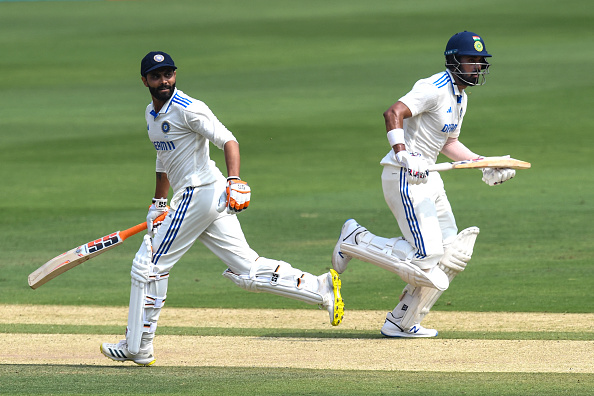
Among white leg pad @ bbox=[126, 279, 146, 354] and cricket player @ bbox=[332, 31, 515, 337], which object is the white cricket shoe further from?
white leg pad @ bbox=[126, 279, 146, 354]

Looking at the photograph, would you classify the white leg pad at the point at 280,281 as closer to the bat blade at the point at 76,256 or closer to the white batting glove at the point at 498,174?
the bat blade at the point at 76,256

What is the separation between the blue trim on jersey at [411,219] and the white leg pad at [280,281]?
895 mm

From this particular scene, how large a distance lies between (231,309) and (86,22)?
31746mm

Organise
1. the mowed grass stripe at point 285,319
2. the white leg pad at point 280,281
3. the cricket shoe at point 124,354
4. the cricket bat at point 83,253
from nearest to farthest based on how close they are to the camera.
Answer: the cricket shoe at point 124,354 → the white leg pad at point 280,281 → the cricket bat at point 83,253 → the mowed grass stripe at point 285,319

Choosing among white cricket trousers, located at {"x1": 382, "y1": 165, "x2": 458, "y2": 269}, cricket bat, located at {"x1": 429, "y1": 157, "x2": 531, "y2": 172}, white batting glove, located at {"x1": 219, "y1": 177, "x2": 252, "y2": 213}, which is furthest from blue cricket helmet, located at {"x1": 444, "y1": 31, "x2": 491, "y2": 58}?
white batting glove, located at {"x1": 219, "y1": 177, "x2": 252, "y2": 213}

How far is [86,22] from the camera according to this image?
3919 centimetres

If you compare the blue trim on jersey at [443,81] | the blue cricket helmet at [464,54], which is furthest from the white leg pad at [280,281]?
the blue cricket helmet at [464,54]

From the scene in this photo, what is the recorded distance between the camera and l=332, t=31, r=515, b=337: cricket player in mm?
7098

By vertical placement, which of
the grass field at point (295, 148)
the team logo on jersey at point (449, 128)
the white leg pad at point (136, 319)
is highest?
the team logo on jersey at point (449, 128)

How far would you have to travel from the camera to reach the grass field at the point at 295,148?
28.9 ft

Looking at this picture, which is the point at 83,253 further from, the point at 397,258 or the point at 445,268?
the point at 445,268

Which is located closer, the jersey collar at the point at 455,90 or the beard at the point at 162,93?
the beard at the point at 162,93

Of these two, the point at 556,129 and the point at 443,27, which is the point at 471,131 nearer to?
the point at 556,129

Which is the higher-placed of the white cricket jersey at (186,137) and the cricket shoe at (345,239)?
the white cricket jersey at (186,137)
